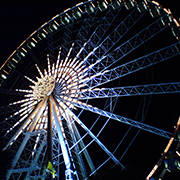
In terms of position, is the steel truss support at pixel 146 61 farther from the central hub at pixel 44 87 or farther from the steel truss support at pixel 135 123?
the central hub at pixel 44 87

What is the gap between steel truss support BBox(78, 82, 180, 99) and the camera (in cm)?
1161

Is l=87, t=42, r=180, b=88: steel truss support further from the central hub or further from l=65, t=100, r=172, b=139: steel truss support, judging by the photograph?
the central hub

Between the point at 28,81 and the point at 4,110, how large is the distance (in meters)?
2.93

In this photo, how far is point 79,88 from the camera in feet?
49.1

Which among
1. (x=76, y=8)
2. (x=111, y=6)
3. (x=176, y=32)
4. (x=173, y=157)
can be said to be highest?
(x=76, y=8)

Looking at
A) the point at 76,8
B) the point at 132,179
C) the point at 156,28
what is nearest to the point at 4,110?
the point at 76,8

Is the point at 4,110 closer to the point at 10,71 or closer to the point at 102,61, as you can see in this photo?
the point at 10,71

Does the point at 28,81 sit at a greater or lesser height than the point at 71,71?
greater

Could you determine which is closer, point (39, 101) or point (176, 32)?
point (176, 32)

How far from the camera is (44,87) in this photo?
15.3 m

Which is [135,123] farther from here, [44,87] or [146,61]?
[44,87]

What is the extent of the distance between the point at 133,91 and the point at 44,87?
569 centimetres

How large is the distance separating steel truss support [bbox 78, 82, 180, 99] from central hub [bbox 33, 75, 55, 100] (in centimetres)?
198

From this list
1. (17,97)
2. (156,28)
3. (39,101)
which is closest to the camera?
(156,28)
